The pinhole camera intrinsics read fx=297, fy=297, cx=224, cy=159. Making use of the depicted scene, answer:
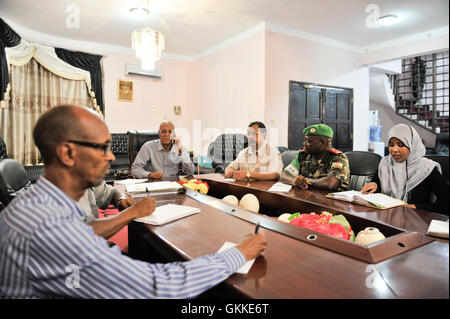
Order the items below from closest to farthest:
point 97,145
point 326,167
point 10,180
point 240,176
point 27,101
A: 1. point 97,145
2. point 10,180
3. point 326,167
4. point 240,176
5. point 27,101

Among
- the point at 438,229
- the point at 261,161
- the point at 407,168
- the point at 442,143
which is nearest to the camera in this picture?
the point at 438,229

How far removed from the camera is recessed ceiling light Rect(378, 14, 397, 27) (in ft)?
14.7

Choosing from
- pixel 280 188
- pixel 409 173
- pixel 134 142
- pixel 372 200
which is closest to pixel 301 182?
pixel 280 188

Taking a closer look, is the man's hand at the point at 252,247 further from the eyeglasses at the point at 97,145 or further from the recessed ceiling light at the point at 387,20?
the recessed ceiling light at the point at 387,20

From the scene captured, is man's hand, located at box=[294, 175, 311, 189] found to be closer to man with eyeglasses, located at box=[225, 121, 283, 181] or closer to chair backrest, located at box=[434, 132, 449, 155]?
man with eyeglasses, located at box=[225, 121, 283, 181]

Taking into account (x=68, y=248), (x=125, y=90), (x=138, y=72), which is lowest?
(x=68, y=248)

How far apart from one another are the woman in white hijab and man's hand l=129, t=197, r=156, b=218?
136 centimetres

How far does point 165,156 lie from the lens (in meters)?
3.37

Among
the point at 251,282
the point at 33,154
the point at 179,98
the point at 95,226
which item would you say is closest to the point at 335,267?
the point at 251,282

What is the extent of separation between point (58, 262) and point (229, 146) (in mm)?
4398

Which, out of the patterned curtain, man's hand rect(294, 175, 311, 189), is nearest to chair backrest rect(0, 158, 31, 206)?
man's hand rect(294, 175, 311, 189)

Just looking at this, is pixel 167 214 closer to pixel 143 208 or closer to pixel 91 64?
pixel 143 208

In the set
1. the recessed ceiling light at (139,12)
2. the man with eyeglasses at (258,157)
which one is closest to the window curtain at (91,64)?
the recessed ceiling light at (139,12)
